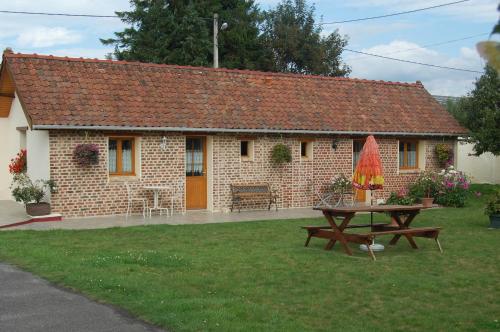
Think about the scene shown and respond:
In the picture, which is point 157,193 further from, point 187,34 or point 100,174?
point 187,34

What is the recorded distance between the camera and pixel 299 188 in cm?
2014

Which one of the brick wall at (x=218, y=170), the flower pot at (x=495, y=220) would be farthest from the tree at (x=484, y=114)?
the flower pot at (x=495, y=220)

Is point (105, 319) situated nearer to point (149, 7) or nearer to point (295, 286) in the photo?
point (295, 286)

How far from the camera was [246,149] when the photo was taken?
63.7 ft

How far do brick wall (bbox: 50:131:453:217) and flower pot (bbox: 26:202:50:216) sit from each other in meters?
0.31

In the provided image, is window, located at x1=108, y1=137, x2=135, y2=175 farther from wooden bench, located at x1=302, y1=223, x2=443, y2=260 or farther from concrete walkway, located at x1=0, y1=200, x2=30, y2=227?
wooden bench, located at x1=302, y1=223, x2=443, y2=260

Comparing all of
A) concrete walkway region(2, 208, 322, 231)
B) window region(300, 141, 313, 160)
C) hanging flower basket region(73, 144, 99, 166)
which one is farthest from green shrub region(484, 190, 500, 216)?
hanging flower basket region(73, 144, 99, 166)

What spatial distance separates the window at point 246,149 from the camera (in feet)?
63.2

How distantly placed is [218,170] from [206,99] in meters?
2.24

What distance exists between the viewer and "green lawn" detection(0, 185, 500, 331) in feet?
22.5

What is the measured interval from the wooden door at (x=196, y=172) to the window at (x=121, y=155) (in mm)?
1736

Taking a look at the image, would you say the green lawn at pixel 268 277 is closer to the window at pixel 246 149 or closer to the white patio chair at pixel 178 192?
the white patio chair at pixel 178 192

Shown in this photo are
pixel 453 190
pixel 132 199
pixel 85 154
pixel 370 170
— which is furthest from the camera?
pixel 453 190

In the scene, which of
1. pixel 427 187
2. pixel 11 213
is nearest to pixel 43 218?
pixel 11 213
